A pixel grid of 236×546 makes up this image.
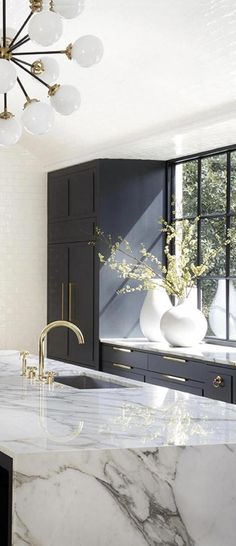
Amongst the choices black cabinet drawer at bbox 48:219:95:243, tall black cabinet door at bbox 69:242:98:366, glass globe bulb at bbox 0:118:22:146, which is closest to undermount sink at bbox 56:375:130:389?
glass globe bulb at bbox 0:118:22:146

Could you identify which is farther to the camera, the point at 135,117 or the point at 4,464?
the point at 135,117

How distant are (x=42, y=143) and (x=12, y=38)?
13.7 feet

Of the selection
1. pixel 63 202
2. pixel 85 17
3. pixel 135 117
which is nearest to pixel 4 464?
pixel 85 17

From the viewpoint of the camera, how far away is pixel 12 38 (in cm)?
382

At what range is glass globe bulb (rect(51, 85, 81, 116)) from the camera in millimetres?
3684

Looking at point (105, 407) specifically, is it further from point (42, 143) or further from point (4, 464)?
point (42, 143)

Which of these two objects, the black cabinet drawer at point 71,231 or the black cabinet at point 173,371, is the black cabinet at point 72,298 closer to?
the black cabinet drawer at point 71,231

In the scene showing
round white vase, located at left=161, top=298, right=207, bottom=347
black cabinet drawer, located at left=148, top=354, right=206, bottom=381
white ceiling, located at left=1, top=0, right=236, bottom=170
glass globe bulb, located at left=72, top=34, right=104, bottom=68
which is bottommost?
black cabinet drawer, located at left=148, top=354, right=206, bottom=381

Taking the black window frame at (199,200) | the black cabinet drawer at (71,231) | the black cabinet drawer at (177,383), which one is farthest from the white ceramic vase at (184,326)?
the black cabinet drawer at (71,231)

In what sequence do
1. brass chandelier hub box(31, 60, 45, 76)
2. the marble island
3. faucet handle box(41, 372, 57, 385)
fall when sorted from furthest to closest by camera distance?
faucet handle box(41, 372, 57, 385) → brass chandelier hub box(31, 60, 45, 76) → the marble island

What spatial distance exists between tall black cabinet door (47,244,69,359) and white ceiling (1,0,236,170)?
107cm

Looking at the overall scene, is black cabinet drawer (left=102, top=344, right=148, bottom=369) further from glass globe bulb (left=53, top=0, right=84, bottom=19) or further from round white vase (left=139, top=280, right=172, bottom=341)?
glass globe bulb (left=53, top=0, right=84, bottom=19)

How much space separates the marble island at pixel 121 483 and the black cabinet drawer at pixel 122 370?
371cm

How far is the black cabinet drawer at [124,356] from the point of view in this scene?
671cm
